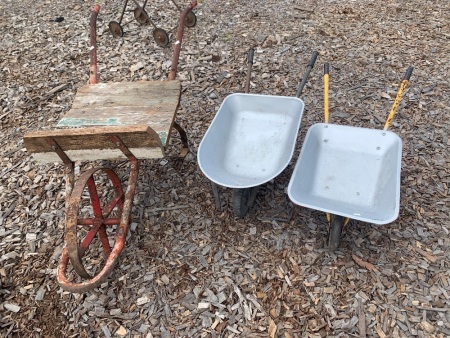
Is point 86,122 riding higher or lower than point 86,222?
higher

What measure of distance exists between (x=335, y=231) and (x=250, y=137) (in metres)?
1.12

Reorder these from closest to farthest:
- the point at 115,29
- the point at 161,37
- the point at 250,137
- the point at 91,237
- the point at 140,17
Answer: the point at 91,237
the point at 250,137
the point at 161,37
the point at 115,29
the point at 140,17

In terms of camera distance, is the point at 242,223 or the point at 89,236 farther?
the point at 242,223

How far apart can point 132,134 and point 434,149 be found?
2668 millimetres

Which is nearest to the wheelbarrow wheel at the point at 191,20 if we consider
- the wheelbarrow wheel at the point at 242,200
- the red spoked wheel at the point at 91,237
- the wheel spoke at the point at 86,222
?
the red spoked wheel at the point at 91,237

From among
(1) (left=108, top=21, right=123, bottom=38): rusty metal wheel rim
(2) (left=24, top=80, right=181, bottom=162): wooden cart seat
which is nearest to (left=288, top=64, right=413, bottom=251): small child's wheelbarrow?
(2) (left=24, top=80, right=181, bottom=162): wooden cart seat

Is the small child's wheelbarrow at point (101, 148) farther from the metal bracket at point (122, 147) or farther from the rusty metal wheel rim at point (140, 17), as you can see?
the rusty metal wheel rim at point (140, 17)

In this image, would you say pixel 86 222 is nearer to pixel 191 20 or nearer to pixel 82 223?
pixel 82 223

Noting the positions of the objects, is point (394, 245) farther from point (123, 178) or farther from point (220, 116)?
point (123, 178)

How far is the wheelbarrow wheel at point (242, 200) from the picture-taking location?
2.71m

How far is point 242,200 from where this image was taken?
277cm

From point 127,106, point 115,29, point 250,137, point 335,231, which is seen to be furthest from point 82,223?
point 115,29

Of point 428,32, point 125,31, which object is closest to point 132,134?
point 125,31

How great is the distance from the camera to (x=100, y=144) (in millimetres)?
2396
